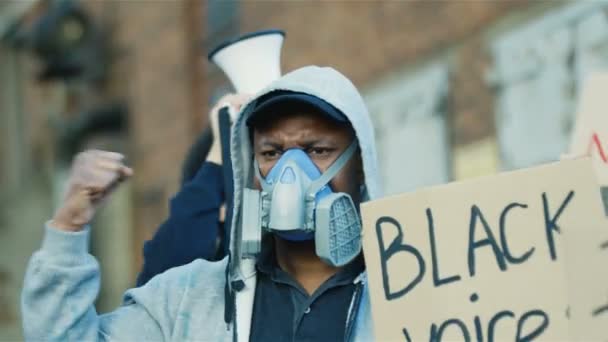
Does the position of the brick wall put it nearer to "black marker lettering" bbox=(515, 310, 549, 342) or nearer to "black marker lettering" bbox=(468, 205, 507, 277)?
"black marker lettering" bbox=(468, 205, 507, 277)

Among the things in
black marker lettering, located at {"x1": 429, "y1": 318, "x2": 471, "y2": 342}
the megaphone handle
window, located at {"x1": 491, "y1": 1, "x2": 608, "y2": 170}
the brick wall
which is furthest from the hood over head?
the brick wall

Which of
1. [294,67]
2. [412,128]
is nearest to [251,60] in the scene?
[412,128]

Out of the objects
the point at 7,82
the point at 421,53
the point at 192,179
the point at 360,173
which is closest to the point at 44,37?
the point at 7,82

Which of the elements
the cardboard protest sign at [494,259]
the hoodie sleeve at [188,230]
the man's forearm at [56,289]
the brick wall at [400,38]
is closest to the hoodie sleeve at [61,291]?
the man's forearm at [56,289]

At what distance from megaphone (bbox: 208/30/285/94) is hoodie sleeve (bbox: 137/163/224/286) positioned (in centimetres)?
30

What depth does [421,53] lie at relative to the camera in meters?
7.87

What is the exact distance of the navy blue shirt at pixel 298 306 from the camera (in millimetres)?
2863

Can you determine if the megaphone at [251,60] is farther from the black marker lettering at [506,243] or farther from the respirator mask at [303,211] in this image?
the black marker lettering at [506,243]

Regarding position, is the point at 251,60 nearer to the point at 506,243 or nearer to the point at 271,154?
the point at 271,154

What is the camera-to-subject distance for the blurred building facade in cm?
673

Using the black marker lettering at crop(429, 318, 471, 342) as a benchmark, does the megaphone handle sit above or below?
above

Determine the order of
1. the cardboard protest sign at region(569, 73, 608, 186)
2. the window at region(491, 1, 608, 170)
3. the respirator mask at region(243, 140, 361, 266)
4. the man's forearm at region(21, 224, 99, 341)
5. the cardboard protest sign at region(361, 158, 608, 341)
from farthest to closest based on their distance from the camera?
the window at region(491, 1, 608, 170) → the cardboard protest sign at region(569, 73, 608, 186) → the respirator mask at region(243, 140, 361, 266) → the man's forearm at region(21, 224, 99, 341) → the cardboard protest sign at region(361, 158, 608, 341)

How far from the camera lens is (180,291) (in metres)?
2.98

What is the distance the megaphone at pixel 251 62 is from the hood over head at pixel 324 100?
64 centimetres
